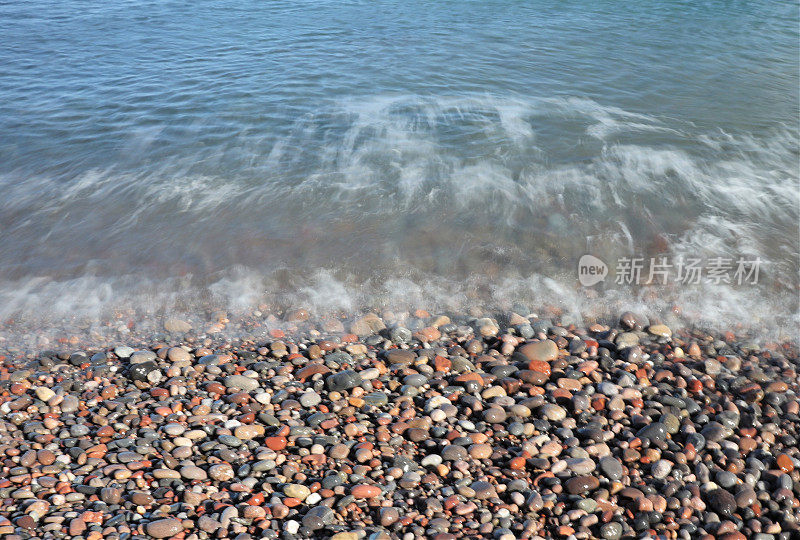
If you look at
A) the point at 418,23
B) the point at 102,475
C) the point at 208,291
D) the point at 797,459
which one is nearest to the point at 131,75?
the point at 418,23

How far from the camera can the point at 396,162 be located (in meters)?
10.7

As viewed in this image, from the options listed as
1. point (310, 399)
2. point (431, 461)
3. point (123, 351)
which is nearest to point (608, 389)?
point (431, 461)

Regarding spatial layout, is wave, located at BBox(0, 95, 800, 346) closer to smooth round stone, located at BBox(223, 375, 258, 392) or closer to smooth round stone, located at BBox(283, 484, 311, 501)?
smooth round stone, located at BBox(223, 375, 258, 392)

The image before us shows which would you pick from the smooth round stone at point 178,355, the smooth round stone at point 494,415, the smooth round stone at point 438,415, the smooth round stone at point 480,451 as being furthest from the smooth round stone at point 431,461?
the smooth round stone at point 178,355

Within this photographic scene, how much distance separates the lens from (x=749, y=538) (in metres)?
4.21

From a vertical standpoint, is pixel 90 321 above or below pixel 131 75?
below

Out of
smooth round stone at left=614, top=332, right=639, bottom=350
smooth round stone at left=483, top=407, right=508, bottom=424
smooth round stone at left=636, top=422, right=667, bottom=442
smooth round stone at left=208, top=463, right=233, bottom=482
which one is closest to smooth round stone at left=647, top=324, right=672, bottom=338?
smooth round stone at left=614, top=332, right=639, bottom=350

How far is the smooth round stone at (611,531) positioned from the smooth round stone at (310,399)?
246cm

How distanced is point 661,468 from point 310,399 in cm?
288

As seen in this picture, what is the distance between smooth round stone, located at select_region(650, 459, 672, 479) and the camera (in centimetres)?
464

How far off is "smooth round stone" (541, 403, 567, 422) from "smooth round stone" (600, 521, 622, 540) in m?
1.10

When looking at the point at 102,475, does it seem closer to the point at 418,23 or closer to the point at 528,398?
the point at 528,398

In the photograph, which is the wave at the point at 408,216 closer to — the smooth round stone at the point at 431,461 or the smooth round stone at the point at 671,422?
the smooth round stone at the point at 671,422

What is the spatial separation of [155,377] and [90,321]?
1.75m
